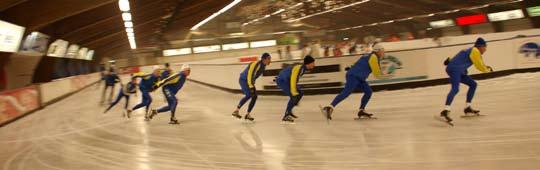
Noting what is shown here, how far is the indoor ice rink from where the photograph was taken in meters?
5.53

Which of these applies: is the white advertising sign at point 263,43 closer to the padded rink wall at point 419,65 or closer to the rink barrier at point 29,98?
the padded rink wall at point 419,65

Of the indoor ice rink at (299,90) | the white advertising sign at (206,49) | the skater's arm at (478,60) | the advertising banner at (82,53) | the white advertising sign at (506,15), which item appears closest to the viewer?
the indoor ice rink at (299,90)

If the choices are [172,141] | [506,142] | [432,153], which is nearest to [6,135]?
[172,141]

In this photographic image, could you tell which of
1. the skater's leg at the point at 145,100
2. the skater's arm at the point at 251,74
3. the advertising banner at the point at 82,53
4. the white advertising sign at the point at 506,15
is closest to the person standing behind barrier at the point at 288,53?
the skater's leg at the point at 145,100

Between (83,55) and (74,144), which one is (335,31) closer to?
(74,144)

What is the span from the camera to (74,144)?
7500 mm

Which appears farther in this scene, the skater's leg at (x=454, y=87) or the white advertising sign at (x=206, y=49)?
the white advertising sign at (x=206, y=49)

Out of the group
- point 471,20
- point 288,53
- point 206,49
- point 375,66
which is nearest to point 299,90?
point 375,66

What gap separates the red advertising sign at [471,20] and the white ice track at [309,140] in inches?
243

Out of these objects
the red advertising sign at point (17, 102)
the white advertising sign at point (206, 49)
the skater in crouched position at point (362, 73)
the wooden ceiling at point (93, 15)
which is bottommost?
the red advertising sign at point (17, 102)

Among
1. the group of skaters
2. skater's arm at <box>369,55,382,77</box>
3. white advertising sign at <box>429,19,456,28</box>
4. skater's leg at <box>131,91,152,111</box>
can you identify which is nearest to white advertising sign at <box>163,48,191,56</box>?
white advertising sign at <box>429,19,456,28</box>

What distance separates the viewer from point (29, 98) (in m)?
13.8

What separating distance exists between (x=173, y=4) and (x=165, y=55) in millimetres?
11590

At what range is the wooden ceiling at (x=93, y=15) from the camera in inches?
489
